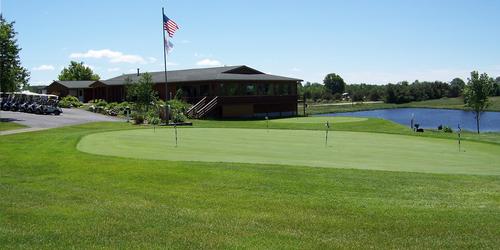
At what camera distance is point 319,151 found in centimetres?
1855

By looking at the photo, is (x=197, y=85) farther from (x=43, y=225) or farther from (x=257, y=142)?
(x=43, y=225)

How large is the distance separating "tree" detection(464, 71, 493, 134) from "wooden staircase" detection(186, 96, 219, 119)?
25.7 meters

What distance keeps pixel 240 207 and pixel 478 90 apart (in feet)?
158

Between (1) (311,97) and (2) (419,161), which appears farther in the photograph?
(1) (311,97)

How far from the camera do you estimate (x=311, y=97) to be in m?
172

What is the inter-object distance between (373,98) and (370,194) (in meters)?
166

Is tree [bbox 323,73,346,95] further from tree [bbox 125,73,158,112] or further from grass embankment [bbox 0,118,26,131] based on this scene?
grass embankment [bbox 0,118,26,131]

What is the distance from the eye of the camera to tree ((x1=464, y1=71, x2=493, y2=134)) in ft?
170

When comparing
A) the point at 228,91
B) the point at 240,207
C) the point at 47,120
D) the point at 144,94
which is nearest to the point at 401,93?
the point at 228,91

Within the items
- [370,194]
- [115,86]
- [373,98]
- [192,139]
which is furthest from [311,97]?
[370,194]

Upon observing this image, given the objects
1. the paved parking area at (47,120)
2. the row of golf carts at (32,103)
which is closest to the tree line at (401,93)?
the row of golf carts at (32,103)

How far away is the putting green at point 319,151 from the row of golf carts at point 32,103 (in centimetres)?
3296

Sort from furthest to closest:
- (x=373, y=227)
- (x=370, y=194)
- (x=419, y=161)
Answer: (x=419, y=161) → (x=370, y=194) → (x=373, y=227)

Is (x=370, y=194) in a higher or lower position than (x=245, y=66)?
lower
